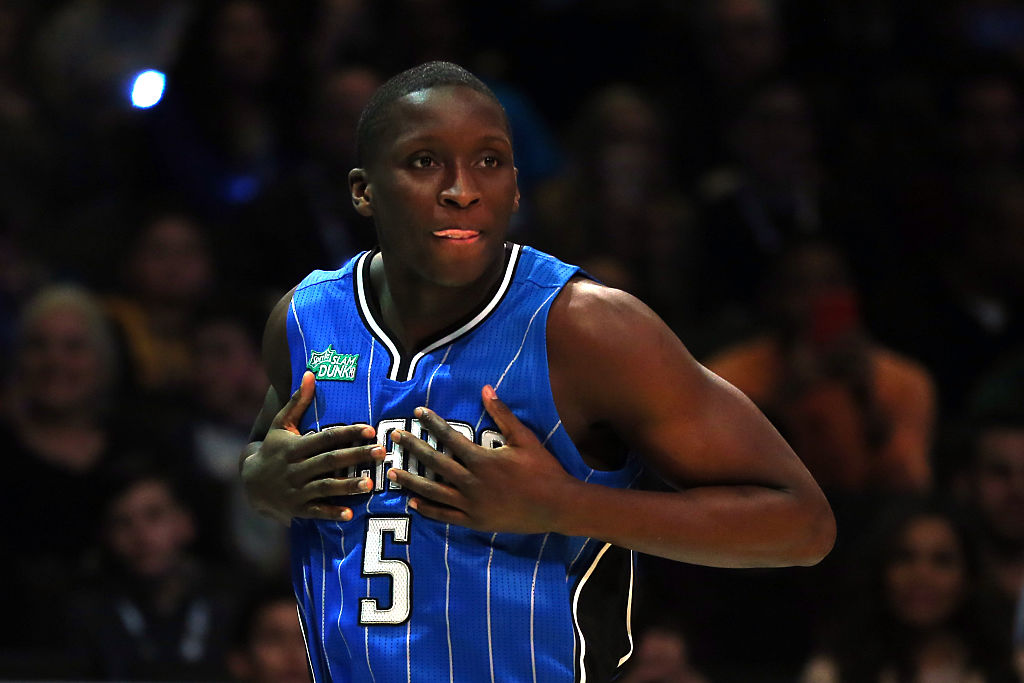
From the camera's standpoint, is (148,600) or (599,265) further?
(599,265)

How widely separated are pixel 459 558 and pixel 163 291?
3697 mm

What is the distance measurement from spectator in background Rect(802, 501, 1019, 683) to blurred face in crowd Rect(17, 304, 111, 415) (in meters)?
2.63

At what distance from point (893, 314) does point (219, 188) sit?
2.71 meters

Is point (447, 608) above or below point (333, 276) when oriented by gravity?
below

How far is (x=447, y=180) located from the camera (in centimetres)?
219

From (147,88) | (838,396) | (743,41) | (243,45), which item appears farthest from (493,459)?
(743,41)

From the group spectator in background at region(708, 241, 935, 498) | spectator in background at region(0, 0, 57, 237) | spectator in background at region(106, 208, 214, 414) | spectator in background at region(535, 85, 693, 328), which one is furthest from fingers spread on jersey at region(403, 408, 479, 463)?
spectator in background at region(0, 0, 57, 237)

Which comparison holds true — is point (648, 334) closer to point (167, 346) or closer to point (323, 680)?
point (323, 680)

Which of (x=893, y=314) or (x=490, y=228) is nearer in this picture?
(x=490, y=228)

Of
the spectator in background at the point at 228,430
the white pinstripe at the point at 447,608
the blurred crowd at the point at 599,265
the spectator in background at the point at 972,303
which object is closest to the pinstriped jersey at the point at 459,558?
the white pinstripe at the point at 447,608

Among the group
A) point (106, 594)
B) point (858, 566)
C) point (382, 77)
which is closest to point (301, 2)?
point (382, 77)

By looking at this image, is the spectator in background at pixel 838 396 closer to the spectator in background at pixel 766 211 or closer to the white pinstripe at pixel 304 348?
the spectator in background at pixel 766 211

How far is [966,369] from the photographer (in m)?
5.76

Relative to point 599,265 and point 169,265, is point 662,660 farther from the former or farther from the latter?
point 169,265
